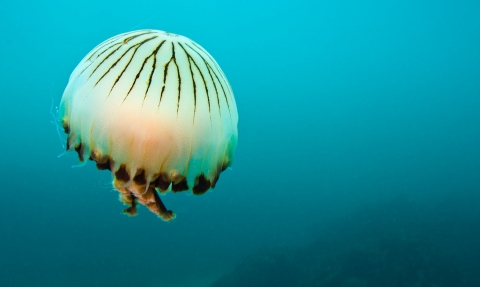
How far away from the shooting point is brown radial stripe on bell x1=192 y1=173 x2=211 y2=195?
6.35ft

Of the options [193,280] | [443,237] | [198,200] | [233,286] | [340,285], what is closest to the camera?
[340,285]

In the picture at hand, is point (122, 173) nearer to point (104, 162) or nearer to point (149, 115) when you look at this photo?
point (104, 162)

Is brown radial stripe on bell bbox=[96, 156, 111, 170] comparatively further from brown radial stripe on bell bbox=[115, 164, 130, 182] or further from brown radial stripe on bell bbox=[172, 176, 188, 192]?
brown radial stripe on bell bbox=[172, 176, 188, 192]

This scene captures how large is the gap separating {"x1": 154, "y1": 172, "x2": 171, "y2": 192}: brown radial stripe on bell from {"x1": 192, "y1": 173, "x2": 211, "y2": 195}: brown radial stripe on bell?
157 millimetres

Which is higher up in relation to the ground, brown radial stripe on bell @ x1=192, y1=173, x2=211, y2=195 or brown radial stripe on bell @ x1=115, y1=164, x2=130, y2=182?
→ brown radial stripe on bell @ x1=115, y1=164, x2=130, y2=182

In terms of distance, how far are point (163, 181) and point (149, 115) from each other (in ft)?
1.08

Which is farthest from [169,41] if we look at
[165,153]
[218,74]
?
[165,153]

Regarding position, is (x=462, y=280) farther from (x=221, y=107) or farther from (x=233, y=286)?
(x=221, y=107)

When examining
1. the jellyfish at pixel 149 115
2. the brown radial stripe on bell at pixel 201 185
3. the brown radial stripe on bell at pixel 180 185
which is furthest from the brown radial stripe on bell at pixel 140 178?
the brown radial stripe on bell at pixel 201 185

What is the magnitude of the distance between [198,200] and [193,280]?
732 centimetres

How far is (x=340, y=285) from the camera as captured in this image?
43.3 ft

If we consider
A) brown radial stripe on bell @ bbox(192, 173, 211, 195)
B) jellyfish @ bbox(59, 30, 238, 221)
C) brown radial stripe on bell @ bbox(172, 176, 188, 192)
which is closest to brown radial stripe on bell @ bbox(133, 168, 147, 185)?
jellyfish @ bbox(59, 30, 238, 221)

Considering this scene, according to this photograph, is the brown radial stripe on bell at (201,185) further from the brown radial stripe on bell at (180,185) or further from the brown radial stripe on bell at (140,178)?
the brown radial stripe on bell at (140,178)

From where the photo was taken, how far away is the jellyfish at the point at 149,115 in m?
1.76
